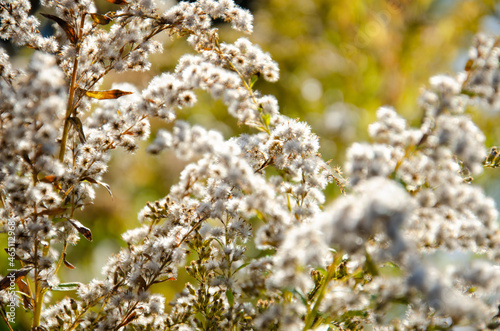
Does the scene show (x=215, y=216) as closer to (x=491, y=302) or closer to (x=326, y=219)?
(x=326, y=219)

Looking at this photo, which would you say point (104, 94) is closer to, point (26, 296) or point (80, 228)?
point (80, 228)

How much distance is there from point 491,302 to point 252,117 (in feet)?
1.42

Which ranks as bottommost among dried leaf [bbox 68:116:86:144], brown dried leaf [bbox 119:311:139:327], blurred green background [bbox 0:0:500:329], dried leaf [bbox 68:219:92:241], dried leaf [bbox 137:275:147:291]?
brown dried leaf [bbox 119:311:139:327]

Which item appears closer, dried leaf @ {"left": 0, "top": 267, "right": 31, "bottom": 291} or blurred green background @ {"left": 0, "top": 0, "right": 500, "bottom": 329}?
dried leaf @ {"left": 0, "top": 267, "right": 31, "bottom": 291}

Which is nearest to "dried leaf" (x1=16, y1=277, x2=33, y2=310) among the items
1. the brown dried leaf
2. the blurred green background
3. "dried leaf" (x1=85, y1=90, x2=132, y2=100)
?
the brown dried leaf

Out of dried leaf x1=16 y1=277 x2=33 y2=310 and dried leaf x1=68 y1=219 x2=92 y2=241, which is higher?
dried leaf x1=68 y1=219 x2=92 y2=241

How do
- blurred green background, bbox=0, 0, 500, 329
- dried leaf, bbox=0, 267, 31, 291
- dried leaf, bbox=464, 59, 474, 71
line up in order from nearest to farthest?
dried leaf, bbox=464, 59, 474, 71 < dried leaf, bbox=0, 267, 31, 291 < blurred green background, bbox=0, 0, 500, 329

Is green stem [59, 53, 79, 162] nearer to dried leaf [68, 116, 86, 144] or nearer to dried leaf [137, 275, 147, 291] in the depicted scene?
dried leaf [68, 116, 86, 144]

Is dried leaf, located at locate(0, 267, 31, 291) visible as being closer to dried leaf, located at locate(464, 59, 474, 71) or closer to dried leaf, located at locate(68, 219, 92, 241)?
dried leaf, located at locate(68, 219, 92, 241)

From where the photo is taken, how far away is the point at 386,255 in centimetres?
39

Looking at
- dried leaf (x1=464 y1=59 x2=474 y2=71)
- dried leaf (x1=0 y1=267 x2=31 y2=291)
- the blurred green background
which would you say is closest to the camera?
dried leaf (x1=464 y1=59 x2=474 y2=71)

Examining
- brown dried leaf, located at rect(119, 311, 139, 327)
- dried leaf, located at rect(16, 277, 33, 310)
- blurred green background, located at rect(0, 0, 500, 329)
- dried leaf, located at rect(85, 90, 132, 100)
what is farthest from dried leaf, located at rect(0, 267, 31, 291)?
blurred green background, located at rect(0, 0, 500, 329)

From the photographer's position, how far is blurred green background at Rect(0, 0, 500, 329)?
10.3 feet

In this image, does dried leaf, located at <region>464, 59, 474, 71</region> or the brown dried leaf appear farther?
the brown dried leaf
